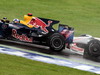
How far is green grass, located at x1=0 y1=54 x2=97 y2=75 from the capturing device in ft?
25.9

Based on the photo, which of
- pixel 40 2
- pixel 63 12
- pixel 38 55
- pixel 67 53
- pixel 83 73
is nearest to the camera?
pixel 83 73

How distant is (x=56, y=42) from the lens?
1167 centimetres

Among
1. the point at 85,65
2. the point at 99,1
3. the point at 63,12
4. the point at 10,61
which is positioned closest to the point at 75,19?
the point at 63,12

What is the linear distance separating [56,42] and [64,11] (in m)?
14.0

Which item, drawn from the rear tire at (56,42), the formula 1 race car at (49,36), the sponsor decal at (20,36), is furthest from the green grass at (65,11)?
the sponsor decal at (20,36)

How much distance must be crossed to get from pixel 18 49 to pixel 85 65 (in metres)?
2.91

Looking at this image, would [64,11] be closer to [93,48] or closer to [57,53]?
[57,53]

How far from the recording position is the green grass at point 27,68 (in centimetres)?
790

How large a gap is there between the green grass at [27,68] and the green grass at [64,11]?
10.1 m

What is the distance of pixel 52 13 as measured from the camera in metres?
24.3

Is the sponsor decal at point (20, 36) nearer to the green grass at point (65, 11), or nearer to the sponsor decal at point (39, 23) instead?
the sponsor decal at point (39, 23)

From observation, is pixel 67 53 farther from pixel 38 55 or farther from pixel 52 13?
pixel 52 13

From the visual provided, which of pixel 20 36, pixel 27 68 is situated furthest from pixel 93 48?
→ pixel 27 68

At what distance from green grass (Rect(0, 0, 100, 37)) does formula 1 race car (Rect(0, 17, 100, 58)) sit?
701cm
